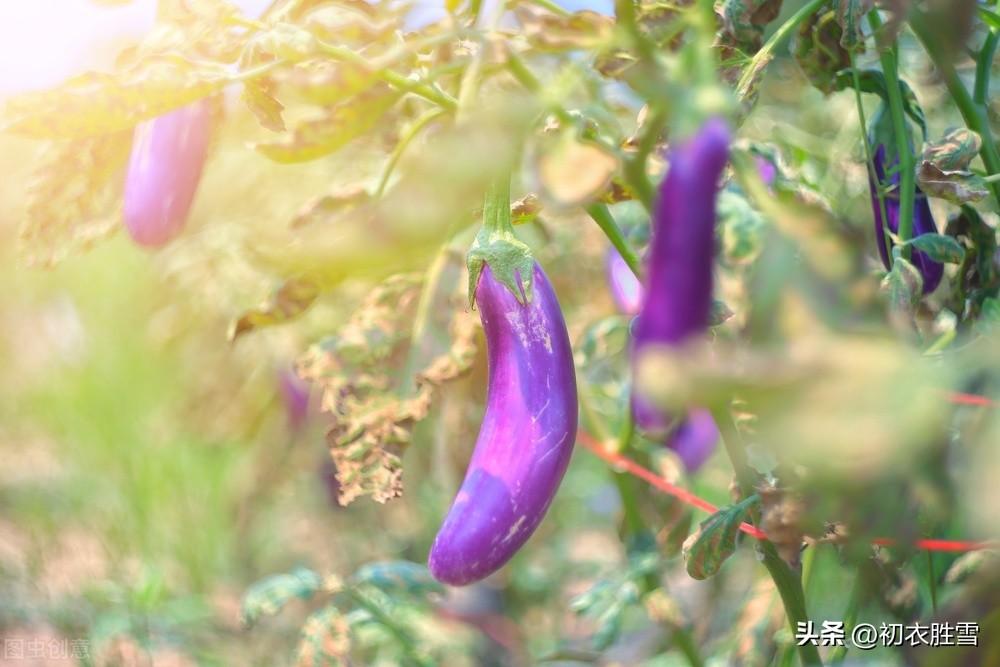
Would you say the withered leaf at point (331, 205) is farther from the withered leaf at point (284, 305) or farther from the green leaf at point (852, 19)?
the green leaf at point (852, 19)

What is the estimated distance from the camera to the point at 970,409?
52cm

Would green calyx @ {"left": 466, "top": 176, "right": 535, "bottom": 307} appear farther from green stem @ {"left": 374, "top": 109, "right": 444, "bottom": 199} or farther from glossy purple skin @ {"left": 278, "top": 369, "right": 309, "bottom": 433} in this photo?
glossy purple skin @ {"left": 278, "top": 369, "right": 309, "bottom": 433}

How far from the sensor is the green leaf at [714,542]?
0.45 m

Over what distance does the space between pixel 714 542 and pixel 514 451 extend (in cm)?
14

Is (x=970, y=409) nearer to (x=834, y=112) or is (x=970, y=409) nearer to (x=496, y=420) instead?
(x=496, y=420)

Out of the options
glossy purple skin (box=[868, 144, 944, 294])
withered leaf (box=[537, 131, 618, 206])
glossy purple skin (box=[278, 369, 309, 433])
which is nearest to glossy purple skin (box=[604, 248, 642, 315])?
glossy purple skin (box=[868, 144, 944, 294])

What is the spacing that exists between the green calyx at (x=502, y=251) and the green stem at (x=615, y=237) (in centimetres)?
3

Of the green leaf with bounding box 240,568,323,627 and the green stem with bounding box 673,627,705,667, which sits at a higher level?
the green stem with bounding box 673,627,705,667

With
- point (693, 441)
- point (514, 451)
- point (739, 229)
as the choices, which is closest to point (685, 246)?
point (514, 451)

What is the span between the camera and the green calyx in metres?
0.38

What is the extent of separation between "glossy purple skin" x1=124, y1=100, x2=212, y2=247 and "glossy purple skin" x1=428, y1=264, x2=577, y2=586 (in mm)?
162

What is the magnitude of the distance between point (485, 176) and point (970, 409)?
38 cm

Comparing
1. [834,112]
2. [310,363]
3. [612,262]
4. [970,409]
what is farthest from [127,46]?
[834,112]

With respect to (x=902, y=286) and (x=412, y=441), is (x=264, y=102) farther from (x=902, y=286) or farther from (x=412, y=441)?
(x=412, y=441)
